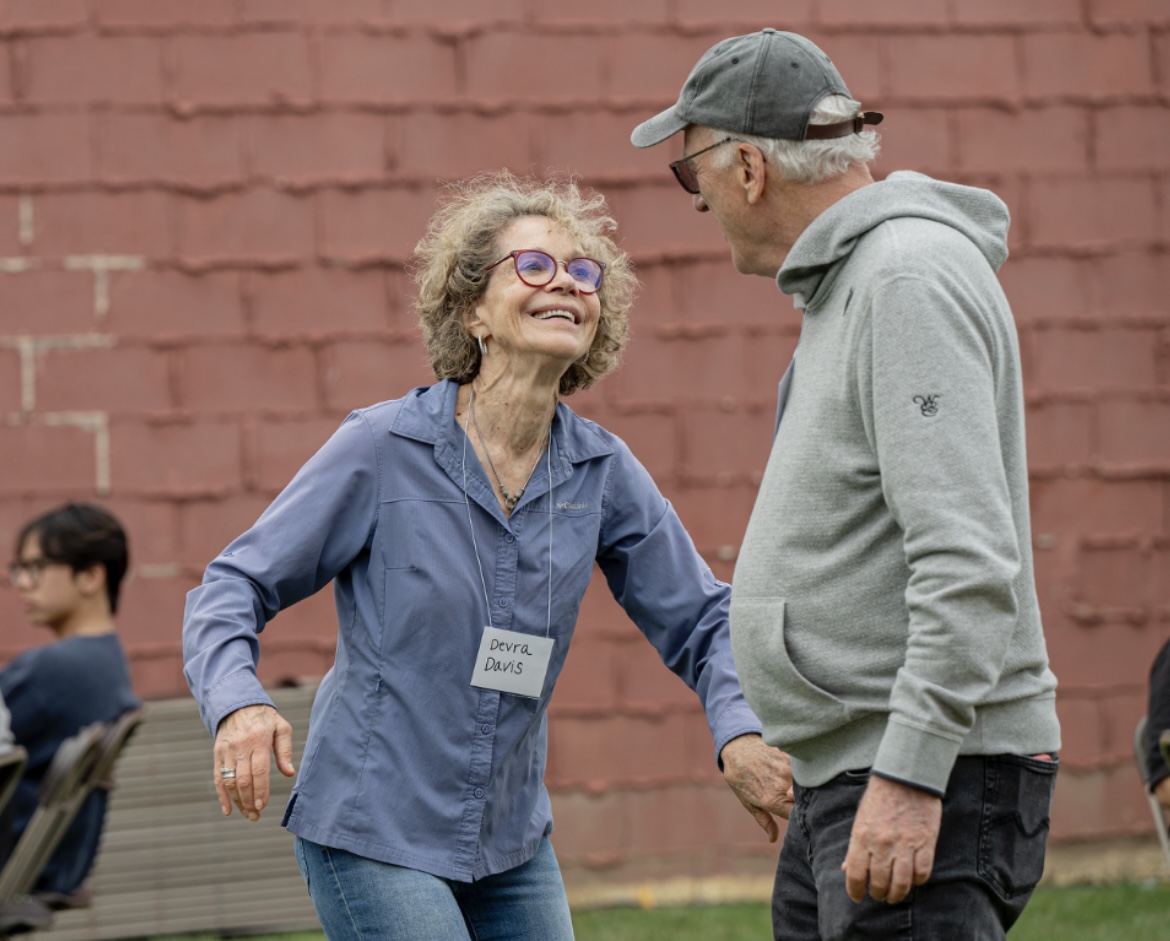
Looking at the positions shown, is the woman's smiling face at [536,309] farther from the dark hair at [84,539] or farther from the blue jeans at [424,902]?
the dark hair at [84,539]

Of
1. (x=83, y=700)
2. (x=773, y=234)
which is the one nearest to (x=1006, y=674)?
(x=773, y=234)

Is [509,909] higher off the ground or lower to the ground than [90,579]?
lower

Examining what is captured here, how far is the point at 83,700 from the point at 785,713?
10.9 feet

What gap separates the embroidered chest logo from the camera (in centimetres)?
208

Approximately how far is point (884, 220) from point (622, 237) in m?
3.69

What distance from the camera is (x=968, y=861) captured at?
7.08 ft

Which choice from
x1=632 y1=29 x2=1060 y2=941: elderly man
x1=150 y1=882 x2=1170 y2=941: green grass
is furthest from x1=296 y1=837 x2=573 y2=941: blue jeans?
x1=150 y1=882 x2=1170 y2=941: green grass

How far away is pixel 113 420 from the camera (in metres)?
5.82

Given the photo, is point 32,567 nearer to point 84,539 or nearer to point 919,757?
point 84,539

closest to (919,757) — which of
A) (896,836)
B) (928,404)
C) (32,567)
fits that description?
(896,836)

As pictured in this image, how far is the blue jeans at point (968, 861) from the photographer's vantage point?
84.7 inches

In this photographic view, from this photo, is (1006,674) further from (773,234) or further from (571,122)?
(571,122)

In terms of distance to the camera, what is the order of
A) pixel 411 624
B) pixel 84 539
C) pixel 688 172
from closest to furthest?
pixel 688 172 < pixel 411 624 < pixel 84 539

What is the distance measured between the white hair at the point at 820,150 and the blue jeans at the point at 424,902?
1274mm
